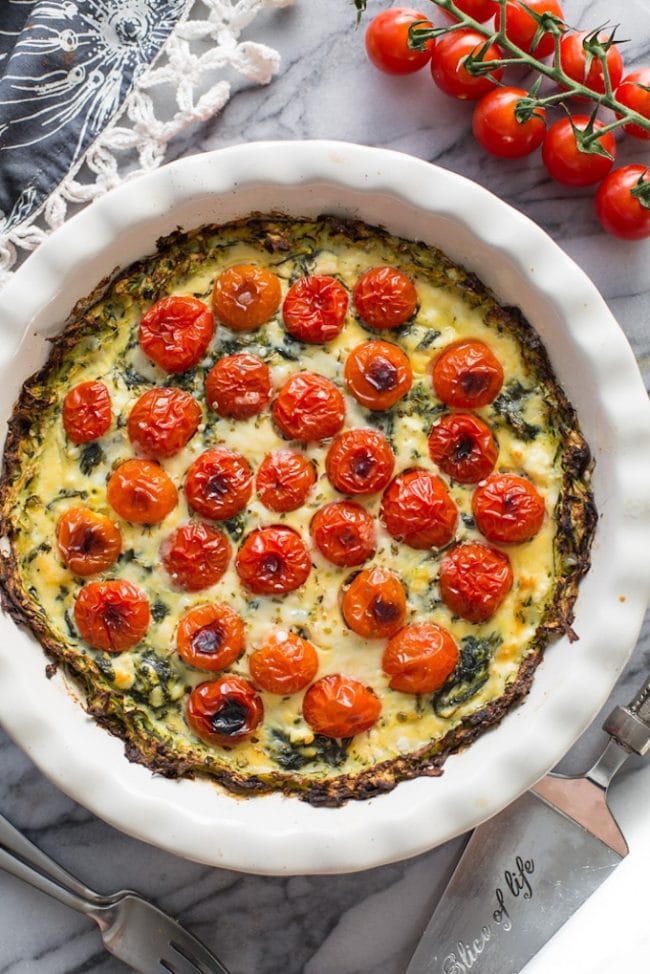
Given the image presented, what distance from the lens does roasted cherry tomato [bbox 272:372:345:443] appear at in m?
2.37

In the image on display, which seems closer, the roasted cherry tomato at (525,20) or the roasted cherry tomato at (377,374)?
the roasted cherry tomato at (377,374)

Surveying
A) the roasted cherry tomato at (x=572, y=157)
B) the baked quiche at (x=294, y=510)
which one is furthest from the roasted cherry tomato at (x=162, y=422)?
the roasted cherry tomato at (x=572, y=157)

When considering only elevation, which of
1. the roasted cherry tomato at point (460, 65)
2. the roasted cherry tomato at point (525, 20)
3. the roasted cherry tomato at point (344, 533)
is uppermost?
the roasted cherry tomato at point (525, 20)

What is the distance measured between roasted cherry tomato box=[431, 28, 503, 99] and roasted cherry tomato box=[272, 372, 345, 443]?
84 cm

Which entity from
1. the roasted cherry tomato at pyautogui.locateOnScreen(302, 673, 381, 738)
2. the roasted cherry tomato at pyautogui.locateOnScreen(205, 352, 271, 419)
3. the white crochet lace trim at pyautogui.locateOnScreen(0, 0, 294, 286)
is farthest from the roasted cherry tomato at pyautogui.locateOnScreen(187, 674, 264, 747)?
the white crochet lace trim at pyautogui.locateOnScreen(0, 0, 294, 286)

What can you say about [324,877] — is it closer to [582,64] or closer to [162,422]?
[162,422]

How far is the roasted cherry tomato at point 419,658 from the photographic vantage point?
235cm

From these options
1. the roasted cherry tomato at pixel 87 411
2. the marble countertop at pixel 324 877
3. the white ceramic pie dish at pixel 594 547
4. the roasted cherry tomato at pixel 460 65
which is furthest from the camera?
the marble countertop at pixel 324 877

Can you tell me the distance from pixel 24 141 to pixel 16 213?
0.19 m

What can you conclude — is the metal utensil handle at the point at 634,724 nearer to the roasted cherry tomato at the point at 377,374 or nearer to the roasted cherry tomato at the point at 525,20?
the roasted cherry tomato at the point at 377,374

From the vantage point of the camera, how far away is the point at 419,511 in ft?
7.75

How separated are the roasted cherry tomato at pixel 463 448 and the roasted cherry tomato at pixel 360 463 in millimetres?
126

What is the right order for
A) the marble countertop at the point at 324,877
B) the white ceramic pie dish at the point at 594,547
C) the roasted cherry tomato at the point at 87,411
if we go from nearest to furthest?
the white ceramic pie dish at the point at 594,547
the roasted cherry tomato at the point at 87,411
the marble countertop at the point at 324,877

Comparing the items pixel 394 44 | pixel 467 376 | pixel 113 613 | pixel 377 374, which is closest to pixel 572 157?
pixel 394 44
